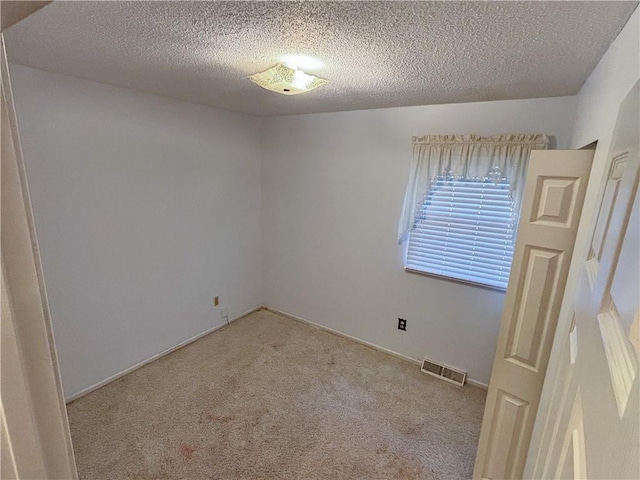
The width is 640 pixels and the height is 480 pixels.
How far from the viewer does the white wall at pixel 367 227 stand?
2.46 metres

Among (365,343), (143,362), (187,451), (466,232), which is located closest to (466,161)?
(466,232)

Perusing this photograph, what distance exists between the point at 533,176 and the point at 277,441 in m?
2.05

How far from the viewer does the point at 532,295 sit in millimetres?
1362

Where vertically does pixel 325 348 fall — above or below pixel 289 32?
below

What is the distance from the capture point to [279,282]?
12.1 feet

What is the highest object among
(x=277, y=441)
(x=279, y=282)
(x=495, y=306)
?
(x=495, y=306)

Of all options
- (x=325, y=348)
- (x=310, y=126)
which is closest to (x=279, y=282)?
(x=325, y=348)

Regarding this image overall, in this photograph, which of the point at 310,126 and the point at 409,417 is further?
the point at 310,126

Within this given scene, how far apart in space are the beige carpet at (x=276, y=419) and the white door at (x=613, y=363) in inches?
60.4

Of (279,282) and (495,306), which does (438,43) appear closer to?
(495,306)

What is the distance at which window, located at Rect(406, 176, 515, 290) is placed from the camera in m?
2.35

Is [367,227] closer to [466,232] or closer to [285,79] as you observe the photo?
[466,232]

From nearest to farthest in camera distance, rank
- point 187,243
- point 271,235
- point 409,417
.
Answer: point 409,417
point 187,243
point 271,235

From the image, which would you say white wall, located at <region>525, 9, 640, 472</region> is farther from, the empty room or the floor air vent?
the floor air vent
